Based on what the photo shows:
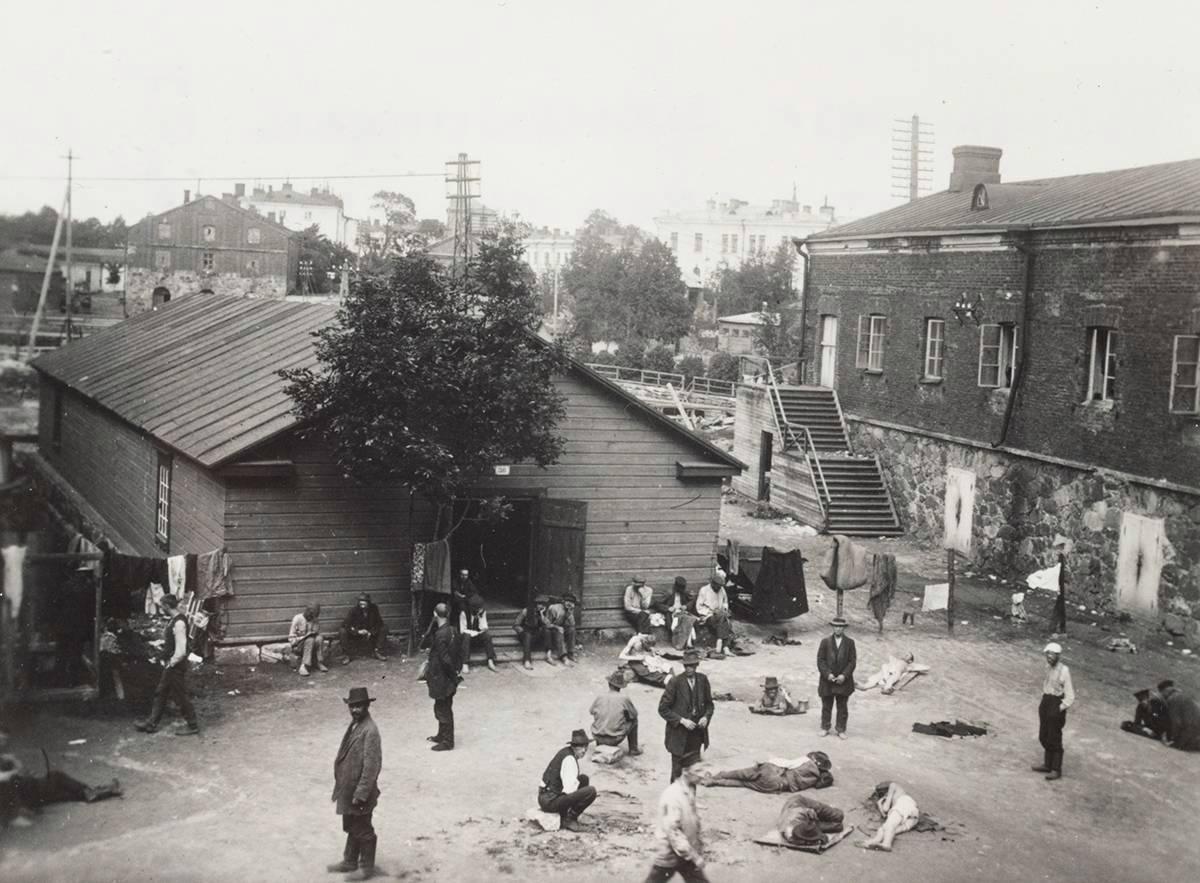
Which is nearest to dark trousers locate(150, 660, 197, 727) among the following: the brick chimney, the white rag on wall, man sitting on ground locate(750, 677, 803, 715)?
man sitting on ground locate(750, 677, 803, 715)

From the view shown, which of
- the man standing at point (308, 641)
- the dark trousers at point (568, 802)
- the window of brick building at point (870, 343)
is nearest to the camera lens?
the dark trousers at point (568, 802)

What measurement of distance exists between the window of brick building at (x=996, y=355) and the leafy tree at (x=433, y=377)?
47.4 feet

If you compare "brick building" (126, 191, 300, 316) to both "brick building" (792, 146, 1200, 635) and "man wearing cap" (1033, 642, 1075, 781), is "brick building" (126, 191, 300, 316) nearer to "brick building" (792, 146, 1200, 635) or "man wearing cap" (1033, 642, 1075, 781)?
"brick building" (792, 146, 1200, 635)

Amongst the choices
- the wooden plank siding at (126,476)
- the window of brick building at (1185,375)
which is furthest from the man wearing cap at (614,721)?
the window of brick building at (1185,375)

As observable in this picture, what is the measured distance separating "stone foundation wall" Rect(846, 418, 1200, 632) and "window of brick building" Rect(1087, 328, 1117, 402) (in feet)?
5.64

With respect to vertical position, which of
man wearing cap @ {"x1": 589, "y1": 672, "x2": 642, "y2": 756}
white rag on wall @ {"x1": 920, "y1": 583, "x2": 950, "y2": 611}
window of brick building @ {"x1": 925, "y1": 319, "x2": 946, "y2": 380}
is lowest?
man wearing cap @ {"x1": 589, "y1": 672, "x2": 642, "y2": 756}

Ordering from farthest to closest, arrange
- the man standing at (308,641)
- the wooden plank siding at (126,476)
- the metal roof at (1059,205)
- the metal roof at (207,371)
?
the metal roof at (1059,205)
the metal roof at (207,371)
the wooden plank siding at (126,476)
the man standing at (308,641)

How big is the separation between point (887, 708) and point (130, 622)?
11.3m

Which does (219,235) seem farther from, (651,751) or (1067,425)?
(651,751)

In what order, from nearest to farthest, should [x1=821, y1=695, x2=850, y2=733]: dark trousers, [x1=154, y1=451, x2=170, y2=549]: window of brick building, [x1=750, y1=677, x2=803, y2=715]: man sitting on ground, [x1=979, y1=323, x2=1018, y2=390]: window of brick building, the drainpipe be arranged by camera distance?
1. [x1=821, y1=695, x2=850, y2=733]: dark trousers
2. [x1=750, y1=677, x2=803, y2=715]: man sitting on ground
3. [x1=154, y1=451, x2=170, y2=549]: window of brick building
4. the drainpipe
5. [x1=979, y1=323, x2=1018, y2=390]: window of brick building

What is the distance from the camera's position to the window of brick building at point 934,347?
1235 inches

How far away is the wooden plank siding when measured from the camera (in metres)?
18.9

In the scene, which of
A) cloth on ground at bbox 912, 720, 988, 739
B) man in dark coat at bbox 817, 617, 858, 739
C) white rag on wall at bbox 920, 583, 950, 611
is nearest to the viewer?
man in dark coat at bbox 817, 617, 858, 739

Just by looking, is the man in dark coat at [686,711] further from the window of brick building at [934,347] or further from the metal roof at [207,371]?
the window of brick building at [934,347]
